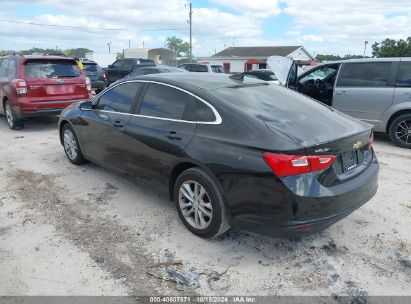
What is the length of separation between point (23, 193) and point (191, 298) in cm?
316

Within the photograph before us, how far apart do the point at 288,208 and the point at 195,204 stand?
3.33 ft

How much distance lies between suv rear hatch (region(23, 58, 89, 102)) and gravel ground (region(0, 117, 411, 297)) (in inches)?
149

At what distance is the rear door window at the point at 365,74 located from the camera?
759cm

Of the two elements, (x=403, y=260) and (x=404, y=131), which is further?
(x=404, y=131)

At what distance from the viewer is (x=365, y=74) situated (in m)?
7.84

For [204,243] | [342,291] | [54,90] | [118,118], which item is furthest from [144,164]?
[54,90]

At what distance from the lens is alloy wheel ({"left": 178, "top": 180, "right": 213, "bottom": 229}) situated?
3573 millimetres

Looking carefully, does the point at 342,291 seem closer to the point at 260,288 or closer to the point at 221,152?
the point at 260,288

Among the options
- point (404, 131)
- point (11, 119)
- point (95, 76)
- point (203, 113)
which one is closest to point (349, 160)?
point (203, 113)

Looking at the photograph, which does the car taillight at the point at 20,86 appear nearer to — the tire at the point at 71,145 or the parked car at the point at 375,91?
the tire at the point at 71,145

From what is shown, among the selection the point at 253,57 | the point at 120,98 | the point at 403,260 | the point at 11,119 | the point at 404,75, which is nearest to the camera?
the point at 403,260

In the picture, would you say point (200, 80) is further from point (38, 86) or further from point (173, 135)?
point (38, 86)

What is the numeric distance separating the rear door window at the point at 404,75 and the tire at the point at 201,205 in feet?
18.7

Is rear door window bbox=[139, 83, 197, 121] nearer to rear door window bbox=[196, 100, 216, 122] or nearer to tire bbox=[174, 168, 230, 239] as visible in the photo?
rear door window bbox=[196, 100, 216, 122]
